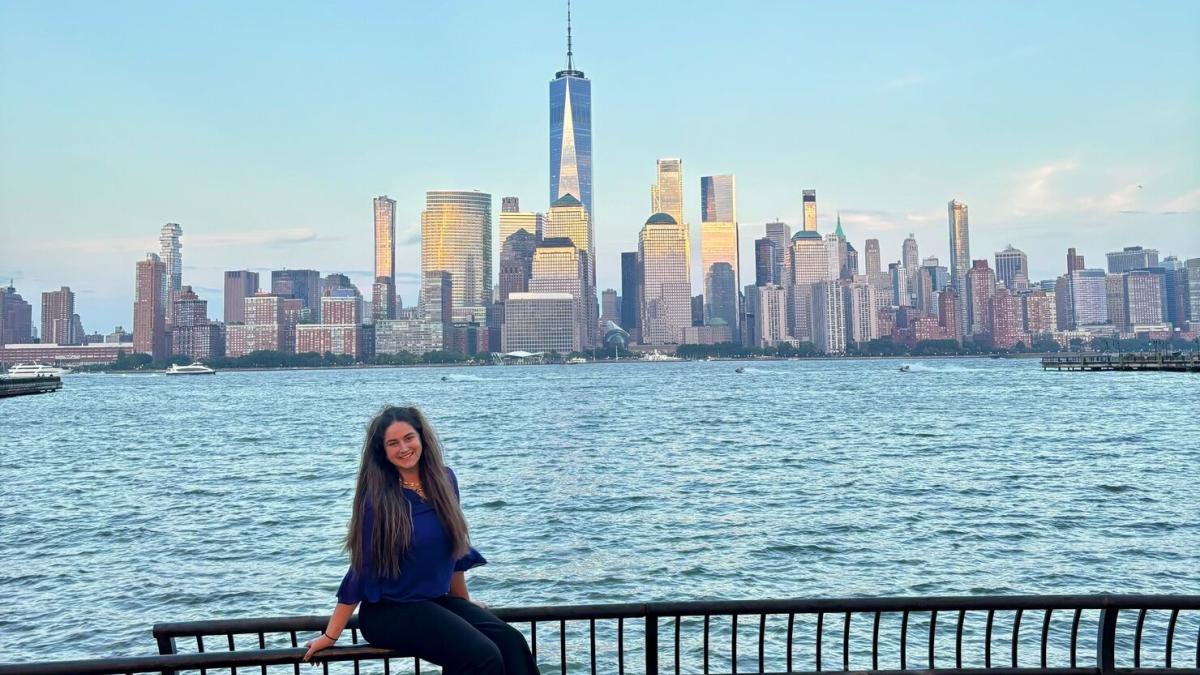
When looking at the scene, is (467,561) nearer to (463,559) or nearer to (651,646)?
(463,559)

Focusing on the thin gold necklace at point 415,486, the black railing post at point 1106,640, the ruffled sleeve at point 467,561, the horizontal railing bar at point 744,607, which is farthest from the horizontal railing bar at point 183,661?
the black railing post at point 1106,640

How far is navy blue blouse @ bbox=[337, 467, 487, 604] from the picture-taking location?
18.3 feet

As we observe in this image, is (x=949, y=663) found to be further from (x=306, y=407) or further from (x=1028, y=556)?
(x=306, y=407)

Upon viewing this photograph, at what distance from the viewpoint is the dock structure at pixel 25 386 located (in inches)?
4700

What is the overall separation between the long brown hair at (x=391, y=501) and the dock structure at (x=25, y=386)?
132053mm

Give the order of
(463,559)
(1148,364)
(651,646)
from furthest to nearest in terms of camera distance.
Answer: (1148,364), (651,646), (463,559)

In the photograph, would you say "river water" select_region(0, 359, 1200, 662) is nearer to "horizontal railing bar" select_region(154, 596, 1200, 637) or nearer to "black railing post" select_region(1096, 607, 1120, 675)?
"black railing post" select_region(1096, 607, 1120, 675)

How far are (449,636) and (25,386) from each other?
5827 inches

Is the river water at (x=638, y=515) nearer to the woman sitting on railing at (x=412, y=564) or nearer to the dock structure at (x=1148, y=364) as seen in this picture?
the woman sitting on railing at (x=412, y=564)

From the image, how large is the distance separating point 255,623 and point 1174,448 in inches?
1858

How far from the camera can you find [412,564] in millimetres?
5586

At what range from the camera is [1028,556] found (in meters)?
20.8

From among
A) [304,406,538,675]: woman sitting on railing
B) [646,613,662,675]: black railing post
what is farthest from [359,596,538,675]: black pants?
[646,613,662,675]: black railing post

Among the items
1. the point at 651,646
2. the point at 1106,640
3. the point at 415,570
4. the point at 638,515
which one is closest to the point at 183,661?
the point at 415,570
